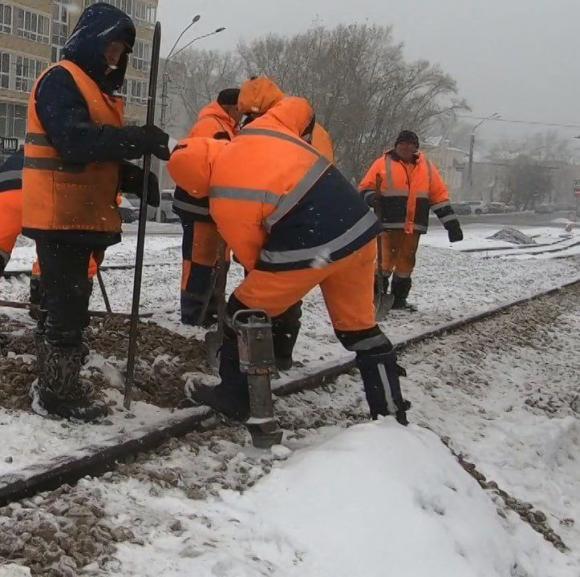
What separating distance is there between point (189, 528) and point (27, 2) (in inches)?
1994

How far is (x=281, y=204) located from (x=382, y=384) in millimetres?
1093

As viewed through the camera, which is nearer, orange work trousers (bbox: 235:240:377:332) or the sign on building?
orange work trousers (bbox: 235:240:377:332)

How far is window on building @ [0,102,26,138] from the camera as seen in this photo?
1852 inches

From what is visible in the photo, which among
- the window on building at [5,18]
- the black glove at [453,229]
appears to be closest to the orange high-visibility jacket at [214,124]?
the black glove at [453,229]

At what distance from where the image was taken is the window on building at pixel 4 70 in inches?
1825

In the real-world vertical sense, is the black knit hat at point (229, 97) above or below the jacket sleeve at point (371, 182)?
above

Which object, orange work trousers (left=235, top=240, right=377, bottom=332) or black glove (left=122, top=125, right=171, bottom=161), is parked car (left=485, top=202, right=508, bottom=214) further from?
black glove (left=122, top=125, right=171, bottom=161)

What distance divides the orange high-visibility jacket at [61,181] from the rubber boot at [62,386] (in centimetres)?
61

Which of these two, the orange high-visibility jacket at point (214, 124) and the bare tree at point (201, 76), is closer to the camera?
the orange high-visibility jacket at point (214, 124)

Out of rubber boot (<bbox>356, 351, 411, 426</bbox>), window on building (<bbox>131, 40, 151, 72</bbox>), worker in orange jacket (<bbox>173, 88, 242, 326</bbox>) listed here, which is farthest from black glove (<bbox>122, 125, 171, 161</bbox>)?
window on building (<bbox>131, 40, 151, 72</bbox>)

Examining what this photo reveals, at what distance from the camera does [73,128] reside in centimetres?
344

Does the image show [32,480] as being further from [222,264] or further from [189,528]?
[222,264]

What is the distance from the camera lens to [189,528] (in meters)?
2.83

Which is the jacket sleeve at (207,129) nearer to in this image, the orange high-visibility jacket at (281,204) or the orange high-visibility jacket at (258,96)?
the orange high-visibility jacket at (258,96)
